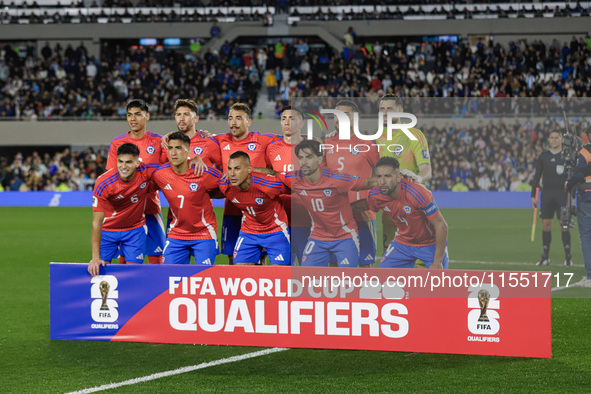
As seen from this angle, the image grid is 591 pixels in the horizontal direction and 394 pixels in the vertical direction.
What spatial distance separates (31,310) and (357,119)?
448cm

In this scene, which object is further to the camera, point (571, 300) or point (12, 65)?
point (12, 65)

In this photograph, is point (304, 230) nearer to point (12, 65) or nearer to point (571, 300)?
point (571, 300)

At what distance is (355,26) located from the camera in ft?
110

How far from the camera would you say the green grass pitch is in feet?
17.4

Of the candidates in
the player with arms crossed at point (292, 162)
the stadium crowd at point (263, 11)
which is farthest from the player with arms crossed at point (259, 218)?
the stadium crowd at point (263, 11)

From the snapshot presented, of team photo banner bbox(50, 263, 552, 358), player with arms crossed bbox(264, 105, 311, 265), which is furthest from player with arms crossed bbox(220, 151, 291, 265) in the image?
team photo banner bbox(50, 263, 552, 358)

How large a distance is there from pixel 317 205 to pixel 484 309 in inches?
59.5

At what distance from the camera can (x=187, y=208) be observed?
6816mm

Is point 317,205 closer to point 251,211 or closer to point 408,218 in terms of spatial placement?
point 408,218

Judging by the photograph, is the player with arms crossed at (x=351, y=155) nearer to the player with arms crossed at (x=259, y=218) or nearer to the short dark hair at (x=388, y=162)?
the short dark hair at (x=388, y=162)

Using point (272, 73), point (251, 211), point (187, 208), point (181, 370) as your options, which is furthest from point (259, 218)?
point (272, 73)

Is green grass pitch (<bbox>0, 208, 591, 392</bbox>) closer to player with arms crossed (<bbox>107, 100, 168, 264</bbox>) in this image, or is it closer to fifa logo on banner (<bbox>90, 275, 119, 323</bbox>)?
fifa logo on banner (<bbox>90, 275, 119, 323</bbox>)

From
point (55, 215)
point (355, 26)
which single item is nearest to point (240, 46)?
point (355, 26)

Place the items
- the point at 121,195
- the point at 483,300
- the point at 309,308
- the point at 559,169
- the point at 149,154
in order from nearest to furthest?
1. the point at 483,300
2. the point at 309,308
3. the point at 559,169
4. the point at 121,195
5. the point at 149,154
